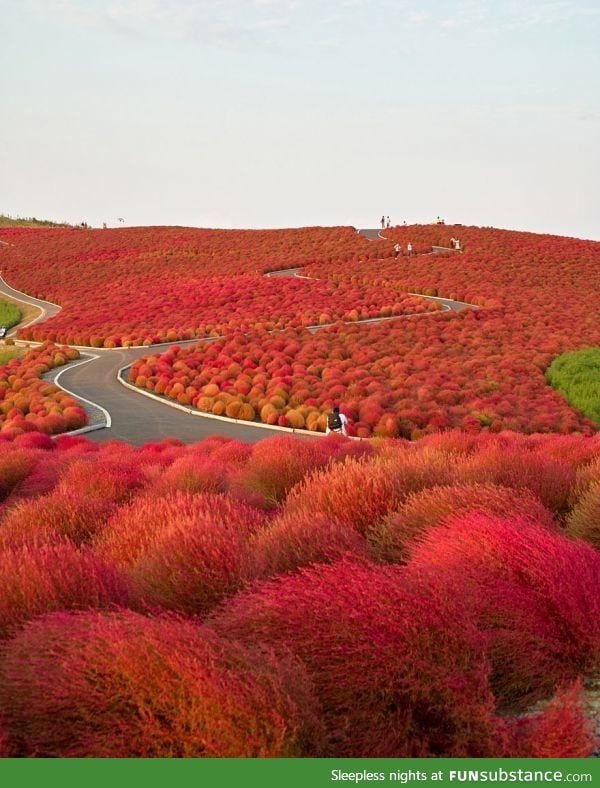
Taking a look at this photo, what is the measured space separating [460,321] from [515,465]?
29.0 metres

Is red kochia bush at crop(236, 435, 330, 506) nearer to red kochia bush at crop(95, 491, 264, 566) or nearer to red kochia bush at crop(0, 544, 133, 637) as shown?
red kochia bush at crop(95, 491, 264, 566)

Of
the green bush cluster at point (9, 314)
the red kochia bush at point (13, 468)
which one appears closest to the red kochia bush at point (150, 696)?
the red kochia bush at point (13, 468)

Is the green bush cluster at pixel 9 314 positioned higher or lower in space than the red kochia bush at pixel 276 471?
higher

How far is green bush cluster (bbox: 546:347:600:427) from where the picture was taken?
82.2 ft

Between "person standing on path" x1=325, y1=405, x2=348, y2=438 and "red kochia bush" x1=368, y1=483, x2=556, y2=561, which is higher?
"red kochia bush" x1=368, y1=483, x2=556, y2=561

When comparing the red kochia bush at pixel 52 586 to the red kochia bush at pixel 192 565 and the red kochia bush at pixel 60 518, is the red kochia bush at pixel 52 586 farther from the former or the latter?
the red kochia bush at pixel 60 518

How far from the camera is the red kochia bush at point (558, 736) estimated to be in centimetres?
351

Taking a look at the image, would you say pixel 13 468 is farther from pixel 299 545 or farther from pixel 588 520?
pixel 588 520

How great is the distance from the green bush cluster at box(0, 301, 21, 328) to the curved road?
51.5 ft

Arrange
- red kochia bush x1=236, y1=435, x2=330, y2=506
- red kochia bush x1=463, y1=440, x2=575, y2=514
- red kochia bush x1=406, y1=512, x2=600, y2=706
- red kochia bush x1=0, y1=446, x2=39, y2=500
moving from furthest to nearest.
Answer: red kochia bush x1=0, y1=446, x2=39, y2=500, red kochia bush x1=236, y1=435, x2=330, y2=506, red kochia bush x1=463, y1=440, x2=575, y2=514, red kochia bush x1=406, y1=512, x2=600, y2=706

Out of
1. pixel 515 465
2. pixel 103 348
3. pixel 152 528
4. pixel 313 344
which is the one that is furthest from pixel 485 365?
pixel 152 528

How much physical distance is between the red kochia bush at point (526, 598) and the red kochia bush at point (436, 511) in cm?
85

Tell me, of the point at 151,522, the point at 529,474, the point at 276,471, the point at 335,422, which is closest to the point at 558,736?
the point at 151,522

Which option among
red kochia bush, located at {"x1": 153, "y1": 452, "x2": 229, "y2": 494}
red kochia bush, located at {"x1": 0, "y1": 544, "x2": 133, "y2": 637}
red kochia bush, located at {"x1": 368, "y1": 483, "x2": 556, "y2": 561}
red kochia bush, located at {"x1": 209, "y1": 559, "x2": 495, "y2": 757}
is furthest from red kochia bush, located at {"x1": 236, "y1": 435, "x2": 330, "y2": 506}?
red kochia bush, located at {"x1": 209, "y1": 559, "x2": 495, "y2": 757}
